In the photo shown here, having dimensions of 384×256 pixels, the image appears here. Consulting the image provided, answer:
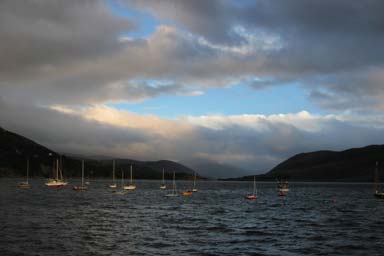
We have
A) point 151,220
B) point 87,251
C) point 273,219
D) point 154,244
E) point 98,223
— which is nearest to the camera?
point 87,251

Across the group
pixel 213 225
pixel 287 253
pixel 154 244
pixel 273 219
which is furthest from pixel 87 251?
pixel 273 219

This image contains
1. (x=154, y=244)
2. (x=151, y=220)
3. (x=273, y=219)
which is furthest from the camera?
(x=273, y=219)

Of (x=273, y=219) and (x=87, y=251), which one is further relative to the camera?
(x=273, y=219)

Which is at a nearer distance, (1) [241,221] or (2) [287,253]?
(2) [287,253]

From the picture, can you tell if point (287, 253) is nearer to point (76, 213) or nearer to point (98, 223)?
point (98, 223)

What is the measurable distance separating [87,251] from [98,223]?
1081 inches

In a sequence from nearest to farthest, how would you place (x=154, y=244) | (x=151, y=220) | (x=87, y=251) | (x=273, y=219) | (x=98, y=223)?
(x=87, y=251) → (x=154, y=244) → (x=98, y=223) → (x=151, y=220) → (x=273, y=219)

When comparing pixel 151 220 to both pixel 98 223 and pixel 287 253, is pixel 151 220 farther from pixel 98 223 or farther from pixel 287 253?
pixel 287 253

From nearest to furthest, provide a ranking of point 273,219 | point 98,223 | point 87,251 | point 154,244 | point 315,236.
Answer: point 87,251, point 154,244, point 315,236, point 98,223, point 273,219

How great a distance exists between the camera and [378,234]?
71.2 metres

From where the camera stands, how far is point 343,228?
7912 cm

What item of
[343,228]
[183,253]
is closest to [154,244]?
[183,253]

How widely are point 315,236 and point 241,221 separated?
72.7 feet

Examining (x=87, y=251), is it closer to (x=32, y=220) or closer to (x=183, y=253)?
(x=183, y=253)
